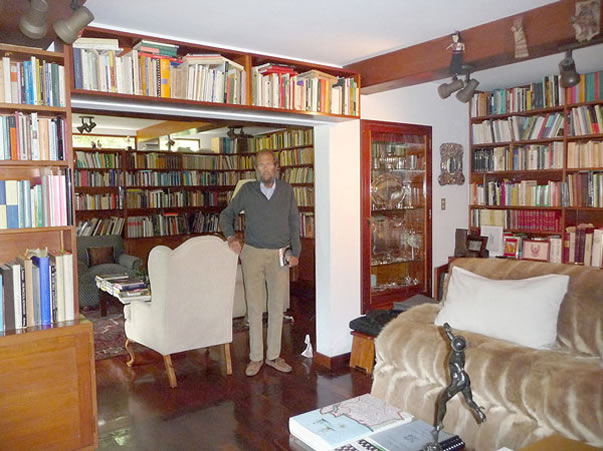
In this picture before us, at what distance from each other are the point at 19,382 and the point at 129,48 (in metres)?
1.95

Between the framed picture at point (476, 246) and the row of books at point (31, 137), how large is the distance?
370cm

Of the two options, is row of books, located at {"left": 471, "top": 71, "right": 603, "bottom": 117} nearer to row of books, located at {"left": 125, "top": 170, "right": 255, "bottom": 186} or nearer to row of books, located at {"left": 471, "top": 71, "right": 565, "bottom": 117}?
row of books, located at {"left": 471, "top": 71, "right": 565, "bottom": 117}

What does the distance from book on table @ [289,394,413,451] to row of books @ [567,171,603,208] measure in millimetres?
3454

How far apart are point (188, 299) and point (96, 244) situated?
144 inches

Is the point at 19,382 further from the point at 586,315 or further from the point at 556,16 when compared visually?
the point at 556,16

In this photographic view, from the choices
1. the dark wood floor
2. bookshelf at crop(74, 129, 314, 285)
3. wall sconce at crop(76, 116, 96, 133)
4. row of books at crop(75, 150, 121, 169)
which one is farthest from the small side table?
wall sconce at crop(76, 116, 96, 133)

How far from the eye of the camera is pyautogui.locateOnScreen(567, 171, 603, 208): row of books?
14.3 ft

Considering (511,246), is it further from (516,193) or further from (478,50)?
(478,50)

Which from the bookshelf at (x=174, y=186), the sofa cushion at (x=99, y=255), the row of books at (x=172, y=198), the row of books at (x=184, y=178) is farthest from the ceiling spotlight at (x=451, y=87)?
the row of books at (x=172, y=198)

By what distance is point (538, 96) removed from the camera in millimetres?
4688

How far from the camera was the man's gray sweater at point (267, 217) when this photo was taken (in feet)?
12.1

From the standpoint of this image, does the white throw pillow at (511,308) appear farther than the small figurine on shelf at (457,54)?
Answer: No

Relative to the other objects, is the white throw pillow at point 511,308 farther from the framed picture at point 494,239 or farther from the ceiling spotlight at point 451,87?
the framed picture at point 494,239

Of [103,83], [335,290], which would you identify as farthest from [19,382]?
[335,290]
